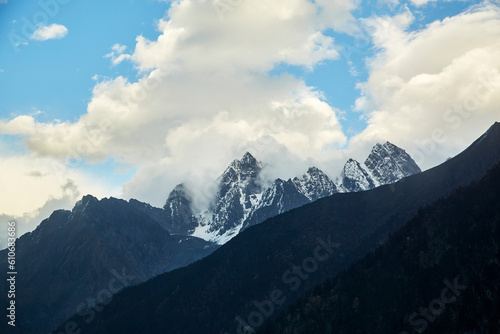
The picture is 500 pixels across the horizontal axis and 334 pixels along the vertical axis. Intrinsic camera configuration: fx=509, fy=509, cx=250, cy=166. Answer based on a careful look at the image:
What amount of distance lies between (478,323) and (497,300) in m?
12.8

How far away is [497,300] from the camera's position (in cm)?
19988

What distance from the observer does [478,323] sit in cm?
19588
